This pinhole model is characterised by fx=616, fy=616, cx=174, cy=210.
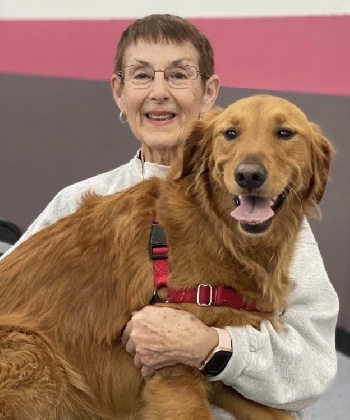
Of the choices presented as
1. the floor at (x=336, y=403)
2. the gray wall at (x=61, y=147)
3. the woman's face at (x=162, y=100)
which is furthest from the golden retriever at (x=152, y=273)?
the gray wall at (x=61, y=147)

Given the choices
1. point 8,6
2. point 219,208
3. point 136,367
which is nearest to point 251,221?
point 219,208

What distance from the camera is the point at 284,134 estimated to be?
137cm

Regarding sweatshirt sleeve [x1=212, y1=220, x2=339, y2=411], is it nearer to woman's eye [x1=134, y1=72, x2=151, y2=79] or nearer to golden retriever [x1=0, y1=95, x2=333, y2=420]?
golden retriever [x1=0, y1=95, x2=333, y2=420]

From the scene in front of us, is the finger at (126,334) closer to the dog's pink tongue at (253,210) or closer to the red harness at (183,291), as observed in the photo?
the red harness at (183,291)

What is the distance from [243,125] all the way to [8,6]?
300 centimetres

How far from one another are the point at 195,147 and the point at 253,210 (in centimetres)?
23

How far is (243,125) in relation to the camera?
4.51 feet

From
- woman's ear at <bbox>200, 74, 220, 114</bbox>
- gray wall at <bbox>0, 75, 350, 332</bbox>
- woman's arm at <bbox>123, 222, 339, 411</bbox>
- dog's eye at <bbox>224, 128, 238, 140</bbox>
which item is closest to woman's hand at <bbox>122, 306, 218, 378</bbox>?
woman's arm at <bbox>123, 222, 339, 411</bbox>

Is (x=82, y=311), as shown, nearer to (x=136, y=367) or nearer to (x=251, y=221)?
(x=136, y=367)

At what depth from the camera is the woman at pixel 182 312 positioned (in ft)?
4.51

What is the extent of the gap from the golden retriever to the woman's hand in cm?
3

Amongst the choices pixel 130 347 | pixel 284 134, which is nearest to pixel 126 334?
pixel 130 347

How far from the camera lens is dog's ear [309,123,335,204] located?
1.45 metres

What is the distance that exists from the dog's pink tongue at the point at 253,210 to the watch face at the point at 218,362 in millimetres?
298
